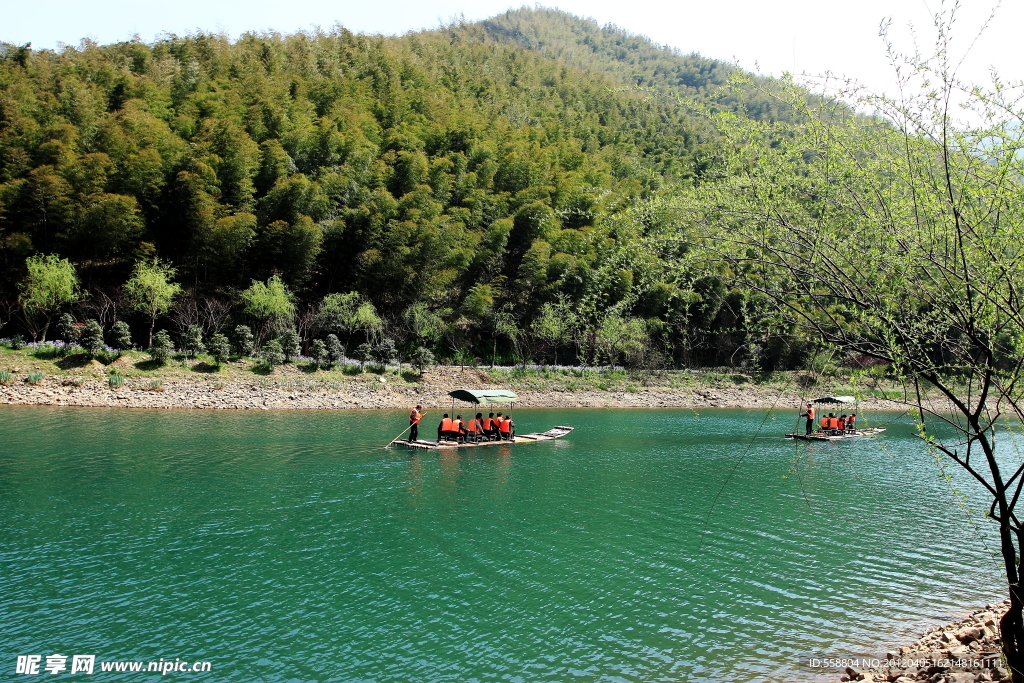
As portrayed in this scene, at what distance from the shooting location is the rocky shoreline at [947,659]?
19.7ft

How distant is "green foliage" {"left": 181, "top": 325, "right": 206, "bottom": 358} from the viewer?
32438 mm

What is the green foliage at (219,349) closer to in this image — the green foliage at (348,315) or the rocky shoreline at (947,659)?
the green foliage at (348,315)

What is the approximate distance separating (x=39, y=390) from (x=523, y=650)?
91.6ft

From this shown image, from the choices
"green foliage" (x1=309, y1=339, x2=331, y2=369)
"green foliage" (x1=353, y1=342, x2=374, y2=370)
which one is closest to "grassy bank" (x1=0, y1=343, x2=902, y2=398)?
"green foliage" (x1=309, y1=339, x2=331, y2=369)

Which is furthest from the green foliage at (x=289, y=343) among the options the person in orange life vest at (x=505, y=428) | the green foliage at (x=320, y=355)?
the person in orange life vest at (x=505, y=428)

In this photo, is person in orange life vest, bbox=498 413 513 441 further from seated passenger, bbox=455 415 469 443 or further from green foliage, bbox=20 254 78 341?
green foliage, bbox=20 254 78 341

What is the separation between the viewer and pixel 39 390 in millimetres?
26938

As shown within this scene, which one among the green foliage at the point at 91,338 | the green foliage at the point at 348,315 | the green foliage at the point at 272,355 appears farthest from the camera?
the green foliage at the point at 348,315

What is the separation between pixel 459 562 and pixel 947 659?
6.65 m

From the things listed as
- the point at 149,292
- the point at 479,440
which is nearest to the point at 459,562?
the point at 479,440

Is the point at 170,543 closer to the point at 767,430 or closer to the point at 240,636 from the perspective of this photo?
the point at 240,636

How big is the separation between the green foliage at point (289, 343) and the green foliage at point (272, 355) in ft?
0.85

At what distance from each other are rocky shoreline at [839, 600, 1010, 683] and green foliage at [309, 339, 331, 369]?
3125 centimetres

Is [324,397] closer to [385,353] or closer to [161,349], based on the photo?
[385,353]
